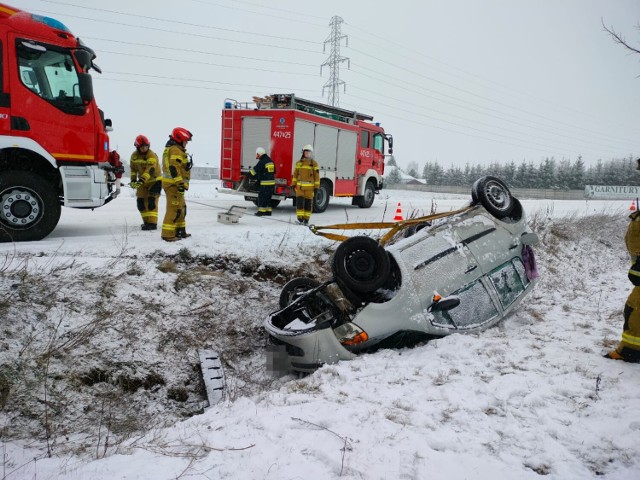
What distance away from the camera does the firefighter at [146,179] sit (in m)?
7.16

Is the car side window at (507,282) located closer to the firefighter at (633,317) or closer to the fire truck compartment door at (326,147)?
the firefighter at (633,317)

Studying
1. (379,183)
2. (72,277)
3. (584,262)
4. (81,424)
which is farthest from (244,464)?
(379,183)

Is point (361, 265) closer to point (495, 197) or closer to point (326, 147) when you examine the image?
point (495, 197)

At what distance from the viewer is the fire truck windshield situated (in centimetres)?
565

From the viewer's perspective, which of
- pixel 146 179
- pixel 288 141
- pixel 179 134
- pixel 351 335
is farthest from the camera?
pixel 288 141

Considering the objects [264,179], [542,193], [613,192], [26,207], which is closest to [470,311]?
[26,207]

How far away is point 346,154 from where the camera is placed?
12.6 metres

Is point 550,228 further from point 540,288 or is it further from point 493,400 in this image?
point 493,400

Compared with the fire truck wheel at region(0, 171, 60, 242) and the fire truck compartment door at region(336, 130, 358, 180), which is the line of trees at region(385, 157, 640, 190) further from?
the fire truck wheel at region(0, 171, 60, 242)

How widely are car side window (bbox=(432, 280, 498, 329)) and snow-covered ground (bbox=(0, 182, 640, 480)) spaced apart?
0.61 ft

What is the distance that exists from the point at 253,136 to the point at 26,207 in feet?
19.9

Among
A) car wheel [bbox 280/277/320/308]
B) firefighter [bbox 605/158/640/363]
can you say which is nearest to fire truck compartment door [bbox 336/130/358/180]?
car wheel [bbox 280/277/320/308]

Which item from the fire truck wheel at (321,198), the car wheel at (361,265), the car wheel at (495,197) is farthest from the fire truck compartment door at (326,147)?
the car wheel at (361,265)

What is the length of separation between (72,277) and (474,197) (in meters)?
4.84
